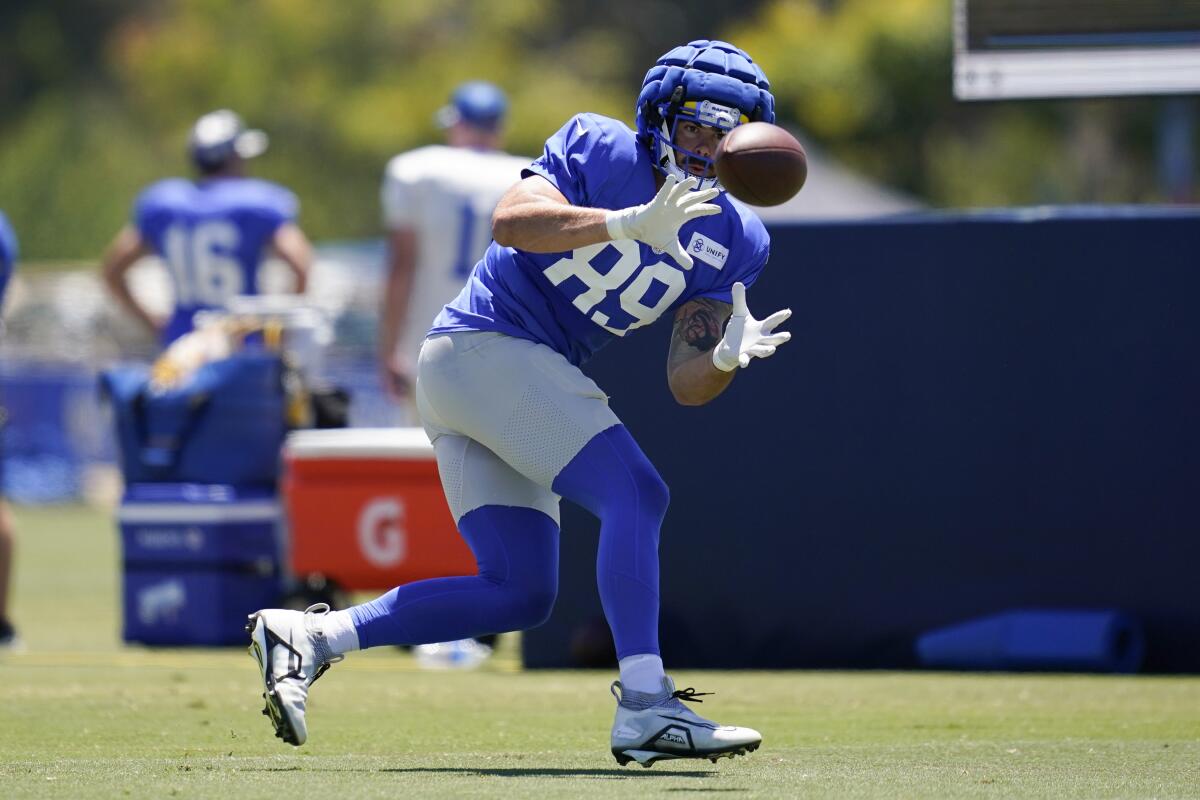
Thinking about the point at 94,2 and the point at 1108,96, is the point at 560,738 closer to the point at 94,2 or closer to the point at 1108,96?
the point at 1108,96

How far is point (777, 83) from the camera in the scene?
1185 inches

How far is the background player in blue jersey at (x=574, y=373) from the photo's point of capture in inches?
210

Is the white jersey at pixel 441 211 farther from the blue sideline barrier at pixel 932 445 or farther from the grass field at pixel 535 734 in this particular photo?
the grass field at pixel 535 734

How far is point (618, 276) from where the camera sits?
18.1ft

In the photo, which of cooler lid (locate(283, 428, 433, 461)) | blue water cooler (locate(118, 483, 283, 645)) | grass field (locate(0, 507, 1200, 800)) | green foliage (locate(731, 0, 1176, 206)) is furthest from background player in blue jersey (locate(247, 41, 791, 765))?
green foliage (locate(731, 0, 1176, 206))

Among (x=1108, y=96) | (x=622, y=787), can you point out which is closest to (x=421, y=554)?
(x=1108, y=96)

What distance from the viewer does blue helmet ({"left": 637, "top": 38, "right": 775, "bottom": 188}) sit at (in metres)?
5.53

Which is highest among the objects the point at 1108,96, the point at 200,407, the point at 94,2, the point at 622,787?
the point at 94,2

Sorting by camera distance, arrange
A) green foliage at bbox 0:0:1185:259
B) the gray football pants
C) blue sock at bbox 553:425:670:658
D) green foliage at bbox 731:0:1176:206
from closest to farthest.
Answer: blue sock at bbox 553:425:670:658 → the gray football pants → green foliage at bbox 731:0:1176:206 → green foliage at bbox 0:0:1185:259

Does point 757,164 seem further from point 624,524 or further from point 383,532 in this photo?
point 383,532

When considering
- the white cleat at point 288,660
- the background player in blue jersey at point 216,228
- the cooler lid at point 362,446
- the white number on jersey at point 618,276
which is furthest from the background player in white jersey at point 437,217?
the white cleat at point 288,660

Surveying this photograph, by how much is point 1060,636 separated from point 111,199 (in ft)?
93.6

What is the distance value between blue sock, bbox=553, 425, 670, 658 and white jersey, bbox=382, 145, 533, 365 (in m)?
4.23

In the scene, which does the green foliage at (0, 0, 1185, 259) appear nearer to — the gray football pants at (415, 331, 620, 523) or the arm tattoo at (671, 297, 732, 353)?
the arm tattoo at (671, 297, 732, 353)
